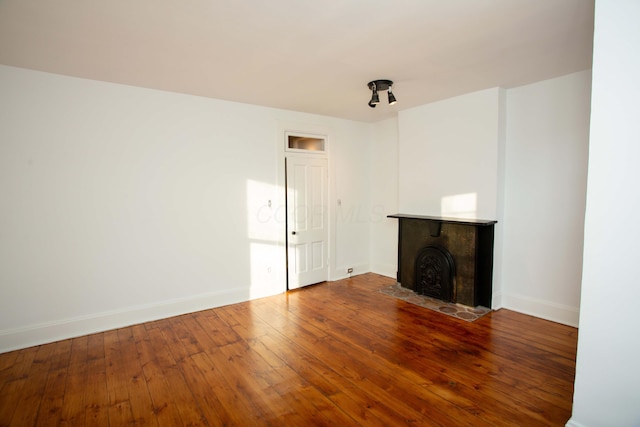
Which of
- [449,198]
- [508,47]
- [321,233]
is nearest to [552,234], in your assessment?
[449,198]

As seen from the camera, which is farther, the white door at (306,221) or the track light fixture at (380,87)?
the white door at (306,221)

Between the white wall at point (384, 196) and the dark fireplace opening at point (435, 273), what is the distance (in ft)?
3.04

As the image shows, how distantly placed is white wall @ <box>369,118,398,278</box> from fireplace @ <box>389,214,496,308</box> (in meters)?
0.78

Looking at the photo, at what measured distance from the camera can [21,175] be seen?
118 inches

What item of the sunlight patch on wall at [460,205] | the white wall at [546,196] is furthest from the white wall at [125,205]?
the white wall at [546,196]

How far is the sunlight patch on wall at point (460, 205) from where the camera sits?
13.1ft

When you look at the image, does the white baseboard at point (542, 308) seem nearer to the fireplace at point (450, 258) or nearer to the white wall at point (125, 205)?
the fireplace at point (450, 258)

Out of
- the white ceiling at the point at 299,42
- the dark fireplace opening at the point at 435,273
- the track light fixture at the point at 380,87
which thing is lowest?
the dark fireplace opening at the point at 435,273

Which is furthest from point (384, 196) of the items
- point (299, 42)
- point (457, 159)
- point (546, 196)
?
point (299, 42)

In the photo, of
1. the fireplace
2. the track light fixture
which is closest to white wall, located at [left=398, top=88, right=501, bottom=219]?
the fireplace

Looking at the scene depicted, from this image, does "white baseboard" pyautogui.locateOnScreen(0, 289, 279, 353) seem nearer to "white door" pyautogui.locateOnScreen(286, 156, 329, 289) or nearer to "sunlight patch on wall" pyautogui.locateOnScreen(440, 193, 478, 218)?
"white door" pyautogui.locateOnScreen(286, 156, 329, 289)

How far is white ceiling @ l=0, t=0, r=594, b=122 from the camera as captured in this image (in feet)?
6.61

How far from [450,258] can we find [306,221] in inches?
83.6

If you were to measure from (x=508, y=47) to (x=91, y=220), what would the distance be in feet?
14.0
